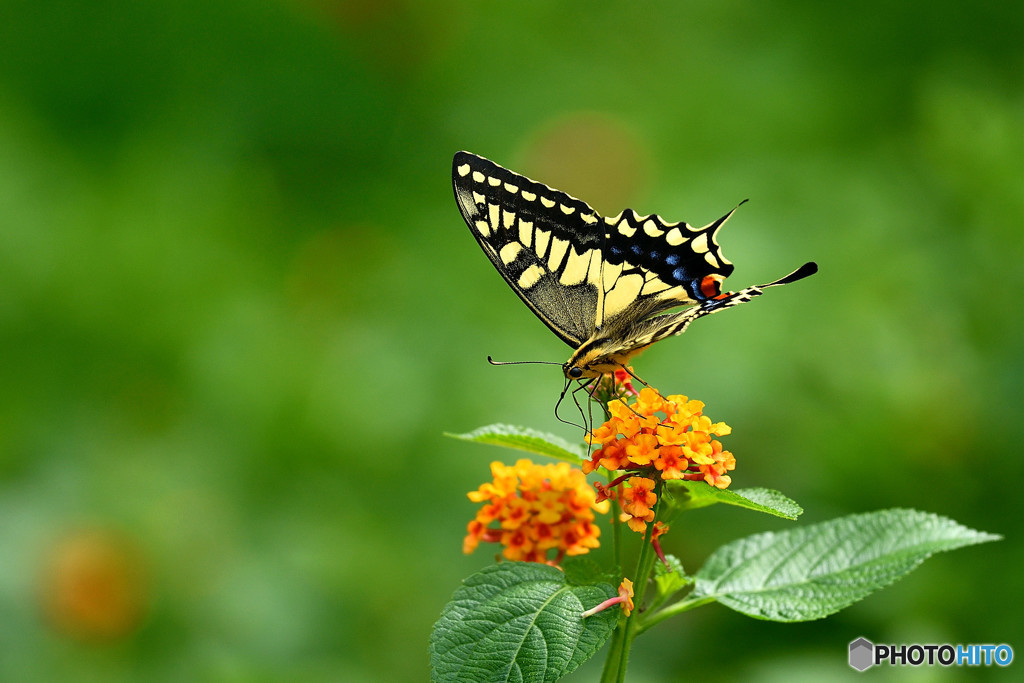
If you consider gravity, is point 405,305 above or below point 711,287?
above

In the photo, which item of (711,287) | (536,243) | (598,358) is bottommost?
(598,358)

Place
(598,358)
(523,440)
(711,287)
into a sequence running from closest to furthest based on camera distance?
(523,440) < (598,358) < (711,287)

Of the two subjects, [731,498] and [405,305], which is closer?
[731,498]

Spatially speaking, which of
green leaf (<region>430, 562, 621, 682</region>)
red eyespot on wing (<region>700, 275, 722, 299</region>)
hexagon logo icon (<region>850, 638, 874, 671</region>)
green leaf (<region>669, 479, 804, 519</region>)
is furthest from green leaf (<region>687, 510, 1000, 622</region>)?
hexagon logo icon (<region>850, 638, 874, 671</region>)

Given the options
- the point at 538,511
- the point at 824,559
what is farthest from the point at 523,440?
the point at 824,559

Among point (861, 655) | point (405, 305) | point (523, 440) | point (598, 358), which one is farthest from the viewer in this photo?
point (405, 305)

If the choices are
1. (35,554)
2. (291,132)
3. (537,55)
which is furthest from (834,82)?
(35,554)

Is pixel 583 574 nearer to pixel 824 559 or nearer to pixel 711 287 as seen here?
pixel 824 559
